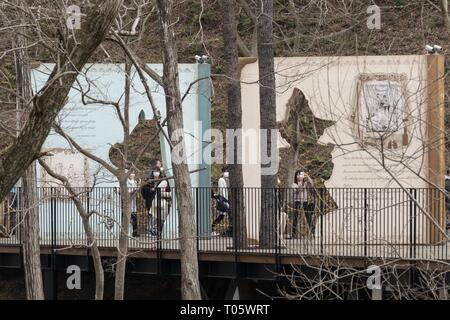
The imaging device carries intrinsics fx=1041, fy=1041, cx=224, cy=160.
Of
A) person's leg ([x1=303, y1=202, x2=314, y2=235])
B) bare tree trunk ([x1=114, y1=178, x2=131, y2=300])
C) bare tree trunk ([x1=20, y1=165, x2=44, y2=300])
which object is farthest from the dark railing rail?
bare tree trunk ([x1=20, y1=165, x2=44, y2=300])

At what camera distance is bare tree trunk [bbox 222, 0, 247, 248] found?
965 inches

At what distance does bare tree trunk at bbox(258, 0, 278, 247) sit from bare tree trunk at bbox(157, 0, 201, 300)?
3.76m

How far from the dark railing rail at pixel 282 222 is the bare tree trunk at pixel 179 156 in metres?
1.13

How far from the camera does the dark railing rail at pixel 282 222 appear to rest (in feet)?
72.9

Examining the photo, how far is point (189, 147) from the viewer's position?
88.0 feet

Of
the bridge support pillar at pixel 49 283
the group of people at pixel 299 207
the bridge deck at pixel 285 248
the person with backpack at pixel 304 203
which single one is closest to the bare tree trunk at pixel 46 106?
the bridge deck at pixel 285 248

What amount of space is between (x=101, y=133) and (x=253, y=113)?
4307mm

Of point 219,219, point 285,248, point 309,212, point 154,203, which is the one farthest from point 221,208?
point 285,248

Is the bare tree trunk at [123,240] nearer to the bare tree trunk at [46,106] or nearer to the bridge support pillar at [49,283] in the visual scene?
the bridge support pillar at [49,283]

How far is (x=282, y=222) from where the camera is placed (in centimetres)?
2406

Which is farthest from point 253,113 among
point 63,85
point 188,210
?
point 63,85

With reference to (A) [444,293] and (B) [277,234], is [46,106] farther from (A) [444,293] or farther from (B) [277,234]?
(B) [277,234]
